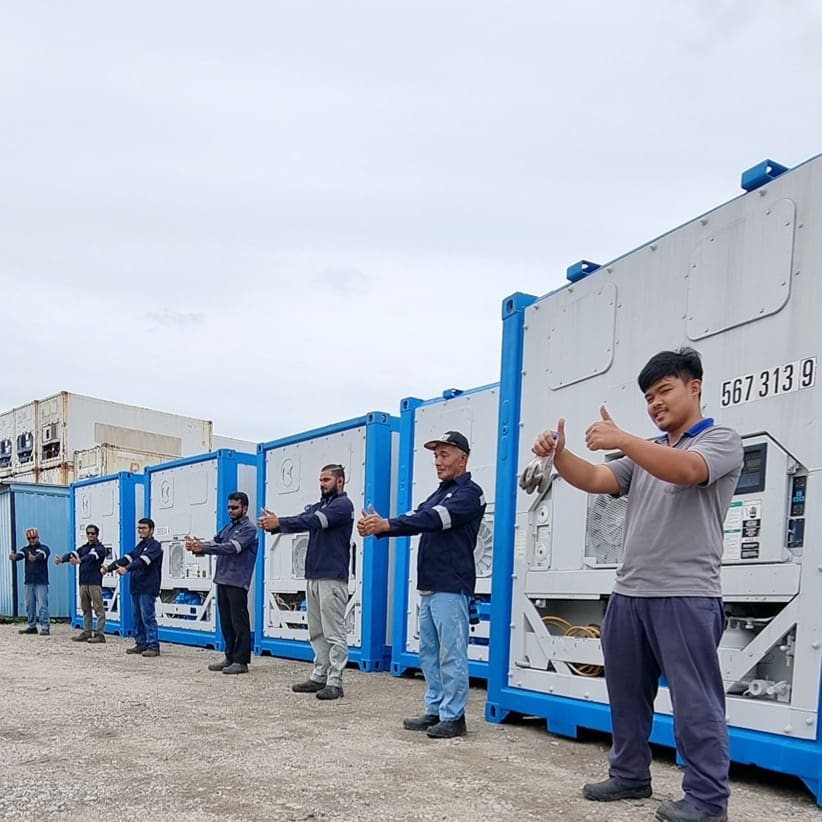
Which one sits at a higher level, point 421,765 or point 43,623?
point 421,765

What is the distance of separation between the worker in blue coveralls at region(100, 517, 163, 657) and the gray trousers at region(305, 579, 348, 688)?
385 centimetres

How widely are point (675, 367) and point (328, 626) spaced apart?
393 centimetres

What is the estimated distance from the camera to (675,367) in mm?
3066

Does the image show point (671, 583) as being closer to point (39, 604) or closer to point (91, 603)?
point (91, 603)

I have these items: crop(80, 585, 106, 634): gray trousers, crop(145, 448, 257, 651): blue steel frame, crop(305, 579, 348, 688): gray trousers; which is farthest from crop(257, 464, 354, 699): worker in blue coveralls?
crop(80, 585, 106, 634): gray trousers

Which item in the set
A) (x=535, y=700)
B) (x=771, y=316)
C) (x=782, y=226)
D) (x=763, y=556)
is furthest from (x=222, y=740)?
(x=782, y=226)

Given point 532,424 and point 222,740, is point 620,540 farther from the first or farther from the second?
point 222,740

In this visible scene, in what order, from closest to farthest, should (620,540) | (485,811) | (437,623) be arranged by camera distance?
1. (485,811)
2. (620,540)
3. (437,623)

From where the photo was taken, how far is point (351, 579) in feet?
27.3

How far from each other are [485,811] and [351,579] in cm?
521

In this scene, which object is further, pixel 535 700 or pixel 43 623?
pixel 43 623

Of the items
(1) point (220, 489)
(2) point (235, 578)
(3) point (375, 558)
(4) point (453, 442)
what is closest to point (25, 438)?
(1) point (220, 489)

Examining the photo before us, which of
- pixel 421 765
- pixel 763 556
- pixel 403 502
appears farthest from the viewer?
pixel 403 502

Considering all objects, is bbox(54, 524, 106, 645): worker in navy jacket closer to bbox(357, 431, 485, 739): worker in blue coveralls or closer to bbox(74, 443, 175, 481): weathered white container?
bbox(74, 443, 175, 481): weathered white container
